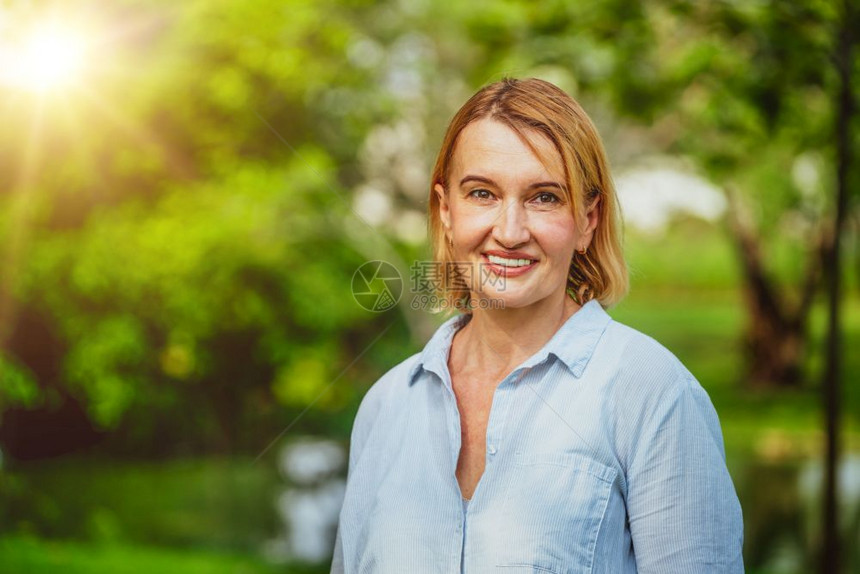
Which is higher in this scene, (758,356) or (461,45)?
(461,45)

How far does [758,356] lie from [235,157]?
7540 millimetres

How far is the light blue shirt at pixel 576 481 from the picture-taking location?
1.18m

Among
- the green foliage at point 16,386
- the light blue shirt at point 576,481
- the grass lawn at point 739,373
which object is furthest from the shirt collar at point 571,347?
the grass lawn at point 739,373

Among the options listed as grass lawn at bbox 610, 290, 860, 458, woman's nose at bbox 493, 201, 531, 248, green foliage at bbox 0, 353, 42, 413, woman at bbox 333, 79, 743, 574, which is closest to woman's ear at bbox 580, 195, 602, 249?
woman at bbox 333, 79, 743, 574

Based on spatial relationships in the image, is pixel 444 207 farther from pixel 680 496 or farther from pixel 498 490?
pixel 680 496

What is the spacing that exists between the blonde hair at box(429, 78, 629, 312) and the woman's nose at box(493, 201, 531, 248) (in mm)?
73

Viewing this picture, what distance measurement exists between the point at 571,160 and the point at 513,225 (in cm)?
12

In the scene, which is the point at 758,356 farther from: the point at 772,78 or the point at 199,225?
the point at 772,78

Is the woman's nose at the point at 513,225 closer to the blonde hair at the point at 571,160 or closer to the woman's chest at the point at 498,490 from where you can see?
the blonde hair at the point at 571,160

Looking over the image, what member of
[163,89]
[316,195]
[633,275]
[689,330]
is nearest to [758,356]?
[689,330]

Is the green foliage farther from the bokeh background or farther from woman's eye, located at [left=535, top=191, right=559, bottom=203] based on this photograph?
woman's eye, located at [left=535, top=191, right=559, bottom=203]

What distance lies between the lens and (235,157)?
376 inches

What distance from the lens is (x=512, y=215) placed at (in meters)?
1.29

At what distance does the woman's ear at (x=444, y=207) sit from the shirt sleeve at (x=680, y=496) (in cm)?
45
